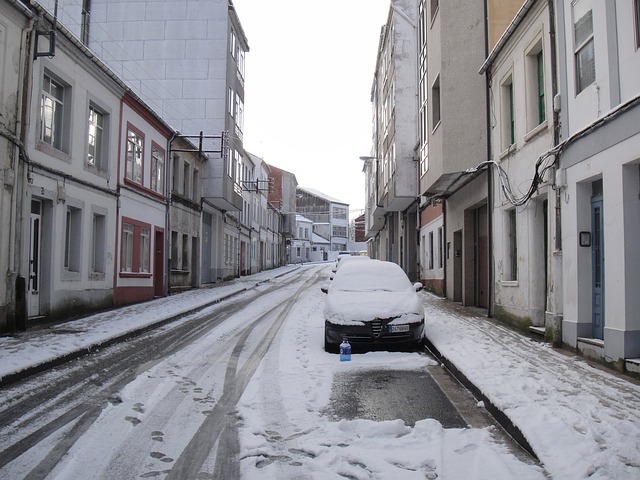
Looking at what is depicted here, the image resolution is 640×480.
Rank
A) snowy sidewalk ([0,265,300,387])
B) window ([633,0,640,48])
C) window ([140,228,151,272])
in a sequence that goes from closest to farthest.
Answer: window ([633,0,640,48]) < snowy sidewalk ([0,265,300,387]) < window ([140,228,151,272])

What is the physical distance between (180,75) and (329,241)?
66433 mm

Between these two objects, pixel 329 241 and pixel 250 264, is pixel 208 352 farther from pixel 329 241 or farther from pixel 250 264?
pixel 329 241

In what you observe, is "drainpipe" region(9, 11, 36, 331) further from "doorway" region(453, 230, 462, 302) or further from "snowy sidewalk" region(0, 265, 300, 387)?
"doorway" region(453, 230, 462, 302)

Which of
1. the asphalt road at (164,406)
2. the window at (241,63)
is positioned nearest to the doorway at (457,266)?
the asphalt road at (164,406)

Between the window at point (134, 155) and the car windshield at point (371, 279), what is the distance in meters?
9.42

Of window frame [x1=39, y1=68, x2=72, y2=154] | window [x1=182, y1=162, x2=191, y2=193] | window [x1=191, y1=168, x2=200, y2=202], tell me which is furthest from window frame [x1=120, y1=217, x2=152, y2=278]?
window [x1=191, y1=168, x2=200, y2=202]

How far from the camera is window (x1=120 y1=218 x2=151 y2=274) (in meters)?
17.5

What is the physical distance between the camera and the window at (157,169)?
2036cm

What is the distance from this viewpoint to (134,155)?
60.4ft

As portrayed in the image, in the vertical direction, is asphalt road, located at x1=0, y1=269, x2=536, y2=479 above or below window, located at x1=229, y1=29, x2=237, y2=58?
below

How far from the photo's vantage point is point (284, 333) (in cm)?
1133

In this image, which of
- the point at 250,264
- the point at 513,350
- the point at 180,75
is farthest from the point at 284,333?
the point at 250,264

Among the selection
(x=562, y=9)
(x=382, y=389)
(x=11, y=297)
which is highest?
(x=562, y=9)

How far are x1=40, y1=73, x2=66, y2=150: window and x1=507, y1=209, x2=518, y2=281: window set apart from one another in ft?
34.9
